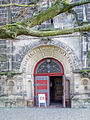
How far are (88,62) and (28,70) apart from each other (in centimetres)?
337

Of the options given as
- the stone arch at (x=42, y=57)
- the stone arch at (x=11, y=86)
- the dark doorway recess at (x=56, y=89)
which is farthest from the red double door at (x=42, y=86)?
the dark doorway recess at (x=56, y=89)

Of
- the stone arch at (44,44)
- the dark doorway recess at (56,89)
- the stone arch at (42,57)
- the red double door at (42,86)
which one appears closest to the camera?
the stone arch at (44,44)

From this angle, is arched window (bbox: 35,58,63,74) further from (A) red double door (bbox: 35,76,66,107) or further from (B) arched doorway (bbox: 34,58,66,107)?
(A) red double door (bbox: 35,76,66,107)

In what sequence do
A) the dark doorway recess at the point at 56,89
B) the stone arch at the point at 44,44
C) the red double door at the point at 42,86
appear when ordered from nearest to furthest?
1. the stone arch at the point at 44,44
2. the red double door at the point at 42,86
3. the dark doorway recess at the point at 56,89

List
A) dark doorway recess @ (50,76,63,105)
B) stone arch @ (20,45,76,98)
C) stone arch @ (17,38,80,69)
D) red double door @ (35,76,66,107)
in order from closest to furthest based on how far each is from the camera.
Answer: stone arch @ (17,38,80,69) → stone arch @ (20,45,76,98) → red double door @ (35,76,66,107) → dark doorway recess @ (50,76,63,105)

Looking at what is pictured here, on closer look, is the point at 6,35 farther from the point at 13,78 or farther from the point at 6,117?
the point at 13,78

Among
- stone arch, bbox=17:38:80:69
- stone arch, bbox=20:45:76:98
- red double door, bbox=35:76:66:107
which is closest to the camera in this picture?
stone arch, bbox=17:38:80:69

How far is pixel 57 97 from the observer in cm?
1462

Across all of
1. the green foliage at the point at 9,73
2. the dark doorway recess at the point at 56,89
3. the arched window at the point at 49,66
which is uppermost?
the arched window at the point at 49,66

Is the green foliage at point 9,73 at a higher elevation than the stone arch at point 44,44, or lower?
lower

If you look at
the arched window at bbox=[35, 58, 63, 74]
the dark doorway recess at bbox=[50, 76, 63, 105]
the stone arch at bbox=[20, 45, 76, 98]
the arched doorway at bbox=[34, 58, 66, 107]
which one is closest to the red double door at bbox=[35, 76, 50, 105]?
the arched doorway at bbox=[34, 58, 66, 107]

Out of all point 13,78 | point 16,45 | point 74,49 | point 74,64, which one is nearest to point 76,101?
point 74,64

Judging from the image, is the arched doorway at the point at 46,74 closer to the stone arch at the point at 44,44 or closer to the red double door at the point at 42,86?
the red double door at the point at 42,86

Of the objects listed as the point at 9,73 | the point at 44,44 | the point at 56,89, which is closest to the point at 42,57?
the point at 44,44
